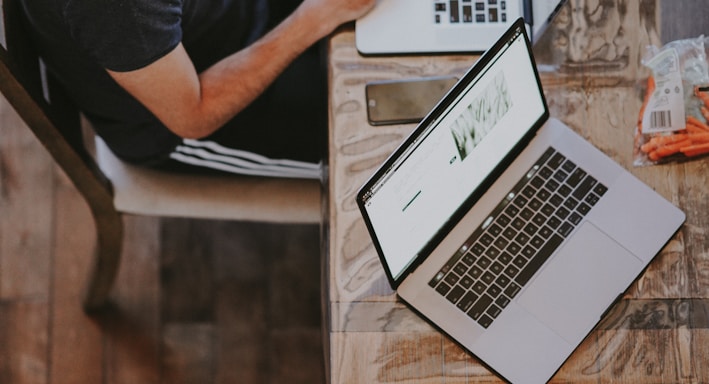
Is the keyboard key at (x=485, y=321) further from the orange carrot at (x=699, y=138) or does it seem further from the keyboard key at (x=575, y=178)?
the orange carrot at (x=699, y=138)

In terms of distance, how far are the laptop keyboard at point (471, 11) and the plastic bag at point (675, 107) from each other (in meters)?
0.23

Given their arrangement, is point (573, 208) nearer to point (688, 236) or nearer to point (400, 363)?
point (688, 236)

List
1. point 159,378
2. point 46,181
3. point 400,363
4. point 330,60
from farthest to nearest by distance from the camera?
point 46,181 → point 159,378 → point 330,60 → point 400,363

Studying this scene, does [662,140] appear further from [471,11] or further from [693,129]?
→ [471,11]

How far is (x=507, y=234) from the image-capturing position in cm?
110

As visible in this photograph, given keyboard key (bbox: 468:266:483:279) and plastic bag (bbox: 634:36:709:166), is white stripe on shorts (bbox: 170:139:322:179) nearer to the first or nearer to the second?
keyboard key (bbox: 468:266:483:279)

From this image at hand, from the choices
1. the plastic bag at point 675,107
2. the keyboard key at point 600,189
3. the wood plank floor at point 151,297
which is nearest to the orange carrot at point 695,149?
the plastic bag at point 675,107

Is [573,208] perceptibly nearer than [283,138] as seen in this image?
Yes

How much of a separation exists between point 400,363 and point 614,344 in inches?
11.3

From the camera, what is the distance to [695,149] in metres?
1.12

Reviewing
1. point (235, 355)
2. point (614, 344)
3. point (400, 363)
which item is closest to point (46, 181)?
point (235, 355)

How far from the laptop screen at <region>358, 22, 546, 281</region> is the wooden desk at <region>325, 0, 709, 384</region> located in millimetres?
76

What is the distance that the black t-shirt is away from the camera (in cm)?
103

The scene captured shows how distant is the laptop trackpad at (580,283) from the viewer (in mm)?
1055
